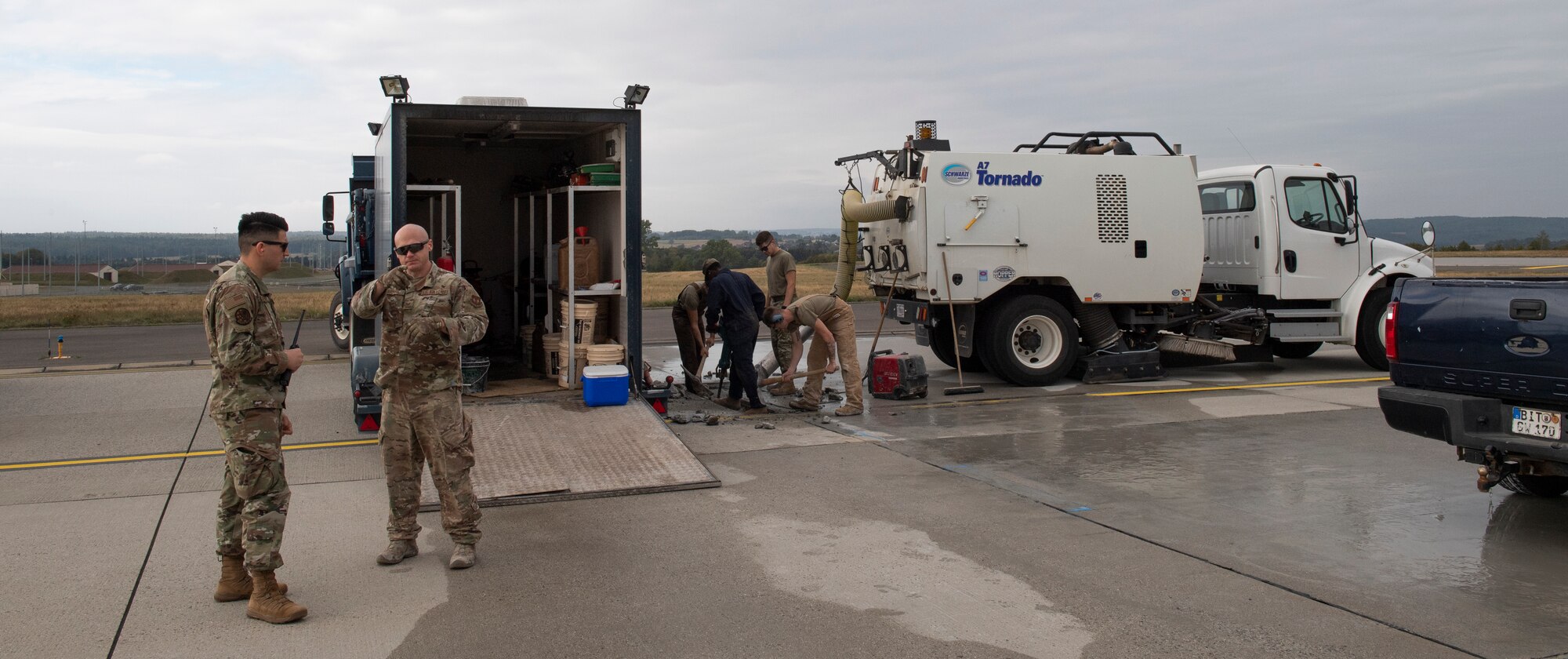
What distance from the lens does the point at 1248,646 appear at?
14.4 ft

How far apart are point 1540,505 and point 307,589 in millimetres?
6999

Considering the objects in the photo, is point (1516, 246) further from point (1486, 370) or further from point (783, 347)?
point (1486, 370)

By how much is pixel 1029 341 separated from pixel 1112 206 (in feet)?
5.84

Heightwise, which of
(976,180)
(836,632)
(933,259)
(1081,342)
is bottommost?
(836,632)

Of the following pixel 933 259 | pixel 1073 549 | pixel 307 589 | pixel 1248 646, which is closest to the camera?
pixel 1248 646

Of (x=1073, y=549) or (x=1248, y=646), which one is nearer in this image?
(x=1248, y=646)

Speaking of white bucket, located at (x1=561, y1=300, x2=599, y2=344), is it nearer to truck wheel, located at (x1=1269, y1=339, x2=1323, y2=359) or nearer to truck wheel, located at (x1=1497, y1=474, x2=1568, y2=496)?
truck wheel, located at (x1=1497, y1=474, x2=1568, y2=496)

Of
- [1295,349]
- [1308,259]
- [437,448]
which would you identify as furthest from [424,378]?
[1295,349]

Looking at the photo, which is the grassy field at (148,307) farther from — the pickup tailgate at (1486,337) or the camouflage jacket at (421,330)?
the camouflage jacket at (421,330)

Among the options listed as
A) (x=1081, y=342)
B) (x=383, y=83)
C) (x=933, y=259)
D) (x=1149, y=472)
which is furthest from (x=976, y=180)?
(x=383, y=83)

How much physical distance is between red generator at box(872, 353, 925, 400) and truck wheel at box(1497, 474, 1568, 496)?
18.7ft

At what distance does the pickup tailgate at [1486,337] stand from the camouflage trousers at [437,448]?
534cm

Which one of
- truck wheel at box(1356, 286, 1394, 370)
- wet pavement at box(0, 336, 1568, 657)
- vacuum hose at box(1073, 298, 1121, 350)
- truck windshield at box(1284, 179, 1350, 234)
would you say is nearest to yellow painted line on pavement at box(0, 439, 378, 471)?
wet pavement at box(0, 336, 1568, 657)

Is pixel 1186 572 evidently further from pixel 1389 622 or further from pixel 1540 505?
pixel 1540 505
